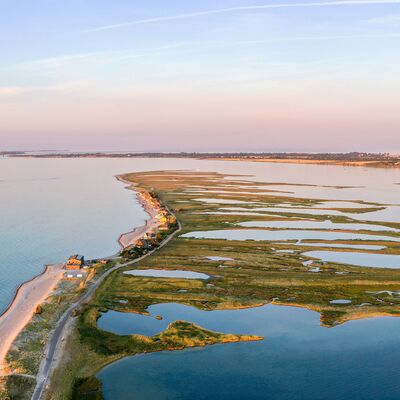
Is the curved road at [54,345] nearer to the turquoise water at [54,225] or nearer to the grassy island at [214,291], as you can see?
the grassy island at [214,291]

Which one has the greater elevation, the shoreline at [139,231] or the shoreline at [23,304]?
the shoreline at [139,231]

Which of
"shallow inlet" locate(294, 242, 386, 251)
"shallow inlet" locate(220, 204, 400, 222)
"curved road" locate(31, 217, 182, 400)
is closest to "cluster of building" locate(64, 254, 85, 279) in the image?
"curved road" locate(31, 217, 182, 400)

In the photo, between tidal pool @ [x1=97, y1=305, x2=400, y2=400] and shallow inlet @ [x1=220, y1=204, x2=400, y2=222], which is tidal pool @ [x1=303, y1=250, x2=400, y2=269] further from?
shallow inlet @ [x1=220, y1=204, x2=400, y2=222]

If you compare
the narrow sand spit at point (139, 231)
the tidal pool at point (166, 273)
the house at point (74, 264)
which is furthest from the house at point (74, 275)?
the narrow sand spit at point (139, 231)

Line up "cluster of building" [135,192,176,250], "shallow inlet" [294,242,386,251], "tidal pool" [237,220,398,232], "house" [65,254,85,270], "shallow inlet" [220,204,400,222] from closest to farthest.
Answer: "house" [65,254,85,270]
"cluster of building" [135,192,176,250]
"shallow inlet" [294,242,386,251]
"tidal pool" [237,220,398,232]
"shallow inlet" [220,204,400,222]

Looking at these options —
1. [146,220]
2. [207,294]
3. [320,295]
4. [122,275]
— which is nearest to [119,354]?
[207,294]

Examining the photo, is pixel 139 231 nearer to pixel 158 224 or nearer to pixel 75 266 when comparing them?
pixel 158 224

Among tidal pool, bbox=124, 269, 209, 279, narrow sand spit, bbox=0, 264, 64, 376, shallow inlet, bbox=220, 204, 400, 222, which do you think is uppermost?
shallow inlet, bbox=220, 204, 400, 222
